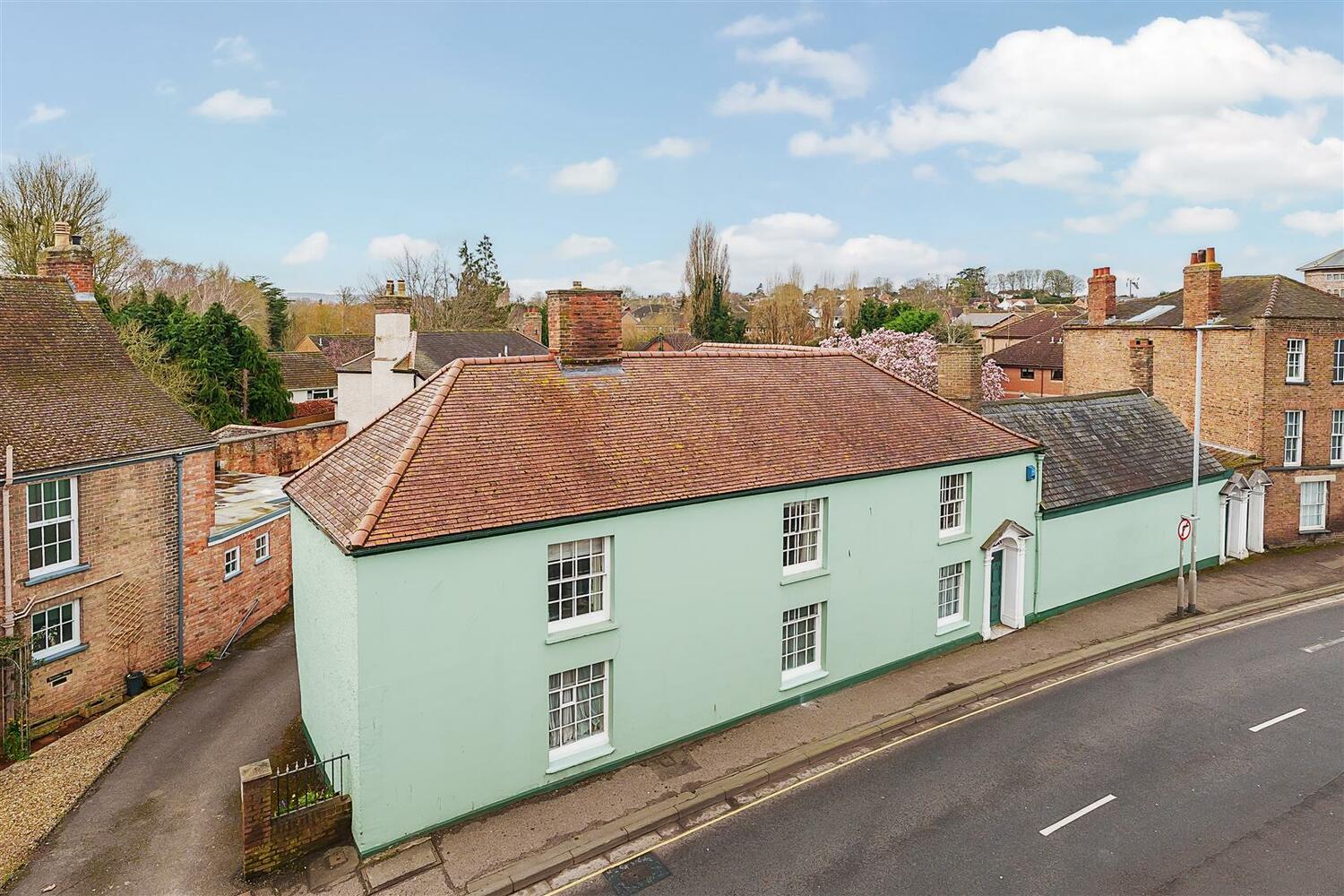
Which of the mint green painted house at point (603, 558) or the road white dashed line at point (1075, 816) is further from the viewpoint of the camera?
the road white dashed line at point (1075, 816)

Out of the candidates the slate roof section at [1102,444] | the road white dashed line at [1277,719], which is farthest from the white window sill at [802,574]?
the road white dashed line at [1277,719]

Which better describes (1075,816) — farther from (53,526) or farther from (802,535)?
(53,526)

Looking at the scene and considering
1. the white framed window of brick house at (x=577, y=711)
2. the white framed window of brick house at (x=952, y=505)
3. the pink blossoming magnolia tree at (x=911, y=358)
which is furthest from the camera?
the pink blossoming magnolia tree at (x=911, y=358)

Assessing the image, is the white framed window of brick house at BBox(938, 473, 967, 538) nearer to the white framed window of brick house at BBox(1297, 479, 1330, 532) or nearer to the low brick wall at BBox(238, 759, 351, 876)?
the low brick wall at BBox(238, 759, 351, 876)

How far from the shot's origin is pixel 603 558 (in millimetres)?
13453

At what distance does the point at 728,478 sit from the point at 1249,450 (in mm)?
23079

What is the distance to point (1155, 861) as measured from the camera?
11250 mm

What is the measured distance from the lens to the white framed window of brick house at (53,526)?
52.8ft

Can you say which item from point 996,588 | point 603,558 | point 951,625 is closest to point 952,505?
point 951,625

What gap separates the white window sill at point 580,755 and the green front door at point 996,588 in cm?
1119

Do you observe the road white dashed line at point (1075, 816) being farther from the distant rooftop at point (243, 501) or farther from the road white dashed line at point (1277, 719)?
the distant rooftop at point (243, 501)

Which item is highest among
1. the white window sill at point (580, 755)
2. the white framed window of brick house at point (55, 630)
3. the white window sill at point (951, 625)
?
the white framed window of brick house at point (55, 630)

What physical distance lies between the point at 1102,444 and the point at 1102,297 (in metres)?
12.5

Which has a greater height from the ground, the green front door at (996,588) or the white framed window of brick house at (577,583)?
the white framed window of brick house at (577,583)
